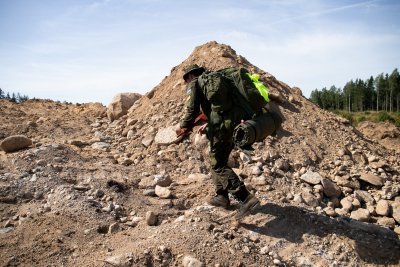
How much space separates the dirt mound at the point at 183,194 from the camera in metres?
4.08

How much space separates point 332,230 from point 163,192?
2683 millimetres

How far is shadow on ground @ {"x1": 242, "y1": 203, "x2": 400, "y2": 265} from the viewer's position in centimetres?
442

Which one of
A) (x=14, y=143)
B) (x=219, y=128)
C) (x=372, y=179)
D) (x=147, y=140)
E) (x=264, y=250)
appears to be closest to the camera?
(x=264, y=250)

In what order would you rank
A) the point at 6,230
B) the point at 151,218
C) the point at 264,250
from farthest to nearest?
the point at 151,218, the point at 6,230, the point at 264,250

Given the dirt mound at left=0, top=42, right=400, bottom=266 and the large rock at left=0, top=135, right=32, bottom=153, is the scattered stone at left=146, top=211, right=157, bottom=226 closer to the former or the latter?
the dirt mound at left=0, top=42, right=400, bottom=266

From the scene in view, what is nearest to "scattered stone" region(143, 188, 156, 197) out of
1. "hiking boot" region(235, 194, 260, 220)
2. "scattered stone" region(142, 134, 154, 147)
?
"hiking boot" region(235, 194, 260, 220)

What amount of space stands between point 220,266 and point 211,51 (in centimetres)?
732

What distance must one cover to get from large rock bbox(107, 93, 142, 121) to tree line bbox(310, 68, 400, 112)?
56044 millimetres

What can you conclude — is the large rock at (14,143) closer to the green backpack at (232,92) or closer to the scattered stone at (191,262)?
the green backpack at (232,92)

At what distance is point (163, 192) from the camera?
5.70m

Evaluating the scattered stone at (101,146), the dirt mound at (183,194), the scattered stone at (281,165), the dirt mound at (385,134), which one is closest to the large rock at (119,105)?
the dirt mound at (183,194)

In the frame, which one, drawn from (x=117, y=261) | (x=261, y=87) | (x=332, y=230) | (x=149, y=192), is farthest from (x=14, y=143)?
(x=332, y=230)

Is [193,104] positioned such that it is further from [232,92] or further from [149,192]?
[149,192]

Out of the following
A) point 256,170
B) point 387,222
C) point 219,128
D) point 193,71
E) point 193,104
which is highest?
point 193,71
